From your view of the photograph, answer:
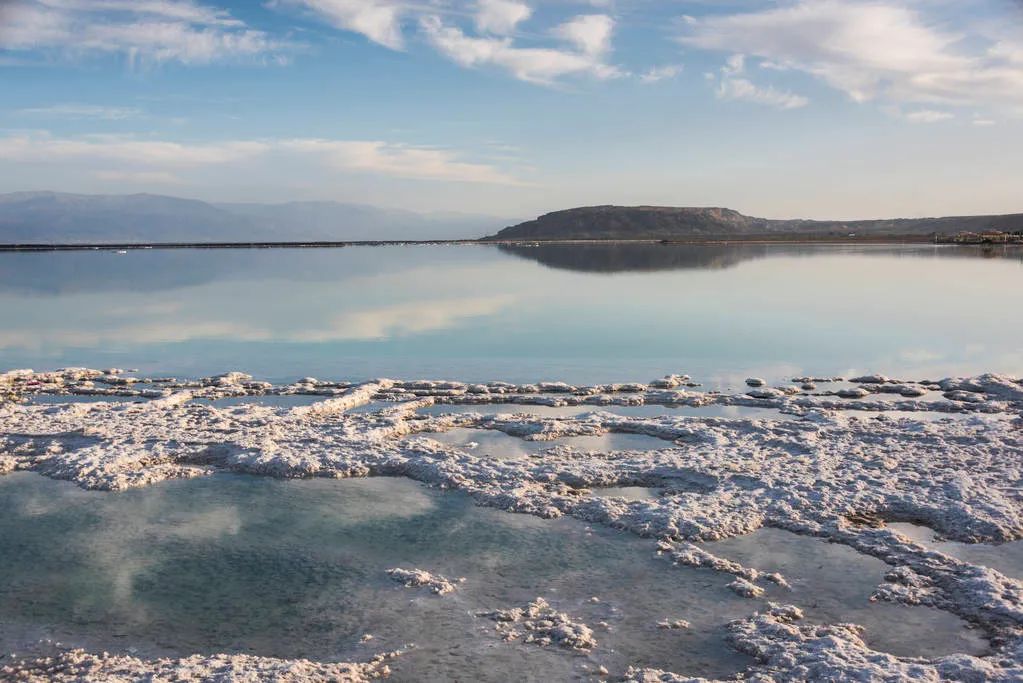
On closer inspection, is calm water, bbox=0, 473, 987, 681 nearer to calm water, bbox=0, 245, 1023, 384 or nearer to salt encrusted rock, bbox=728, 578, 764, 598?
salt encrusted rock, bbox=728, 578, 764, 598

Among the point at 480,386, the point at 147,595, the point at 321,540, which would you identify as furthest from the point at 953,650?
the point at 480,386

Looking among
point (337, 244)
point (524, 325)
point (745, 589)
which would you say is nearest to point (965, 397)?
point (745, 589)

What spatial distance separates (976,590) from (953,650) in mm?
1059

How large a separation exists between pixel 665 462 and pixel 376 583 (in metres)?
4.53

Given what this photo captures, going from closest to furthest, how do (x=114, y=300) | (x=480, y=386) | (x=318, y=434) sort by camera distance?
(x=318, y=434), (x=480, y=386), (x=114, y=300)

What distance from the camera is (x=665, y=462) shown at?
1024cm

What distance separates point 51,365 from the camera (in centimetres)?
1802

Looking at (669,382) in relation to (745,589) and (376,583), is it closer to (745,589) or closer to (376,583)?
(745,589)

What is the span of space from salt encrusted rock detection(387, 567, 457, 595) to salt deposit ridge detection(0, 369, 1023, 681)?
0.02m

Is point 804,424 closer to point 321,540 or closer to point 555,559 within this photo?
point 555,559

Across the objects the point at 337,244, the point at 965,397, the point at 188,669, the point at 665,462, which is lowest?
the point at 188,669

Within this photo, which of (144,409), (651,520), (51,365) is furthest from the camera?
(51,365)

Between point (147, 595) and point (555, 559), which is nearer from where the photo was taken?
point (147, 595)

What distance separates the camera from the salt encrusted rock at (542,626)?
6031 millimetres
